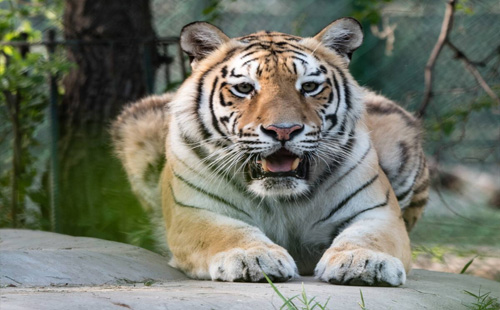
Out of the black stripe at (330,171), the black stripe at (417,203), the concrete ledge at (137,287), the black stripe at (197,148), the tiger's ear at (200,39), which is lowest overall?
the concrete ledge at (137,287)

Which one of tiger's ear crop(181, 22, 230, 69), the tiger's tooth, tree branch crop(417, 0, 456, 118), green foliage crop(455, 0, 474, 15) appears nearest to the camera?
the tiger's tooth

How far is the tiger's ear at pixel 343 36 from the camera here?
3213 millimetres

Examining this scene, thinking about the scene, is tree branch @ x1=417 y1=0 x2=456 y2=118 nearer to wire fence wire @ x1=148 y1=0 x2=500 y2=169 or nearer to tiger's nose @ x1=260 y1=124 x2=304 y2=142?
wire fence wire @ x1=148 y1=0 x2=500 y2=169

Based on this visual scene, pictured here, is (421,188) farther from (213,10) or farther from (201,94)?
(213,10)

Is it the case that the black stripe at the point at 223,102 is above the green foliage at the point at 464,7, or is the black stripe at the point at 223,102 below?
Answer: below

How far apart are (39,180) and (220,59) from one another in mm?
2513

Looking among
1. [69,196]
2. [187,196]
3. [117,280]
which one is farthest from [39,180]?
[117,280]

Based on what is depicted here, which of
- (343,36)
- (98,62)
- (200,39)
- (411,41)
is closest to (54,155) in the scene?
(98,62)

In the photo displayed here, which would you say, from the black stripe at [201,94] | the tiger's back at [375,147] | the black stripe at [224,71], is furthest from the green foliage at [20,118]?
the black stripe at [224,71]

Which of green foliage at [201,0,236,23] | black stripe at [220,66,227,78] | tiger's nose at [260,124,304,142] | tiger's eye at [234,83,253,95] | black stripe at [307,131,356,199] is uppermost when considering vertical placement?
green foliage at [201,0,236,23]

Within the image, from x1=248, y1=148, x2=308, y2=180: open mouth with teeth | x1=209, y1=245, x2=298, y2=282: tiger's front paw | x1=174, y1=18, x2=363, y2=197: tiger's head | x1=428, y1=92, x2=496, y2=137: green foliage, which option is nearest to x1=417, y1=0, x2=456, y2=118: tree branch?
x1=428, y1=92, x2=496, y2=137: green foliage

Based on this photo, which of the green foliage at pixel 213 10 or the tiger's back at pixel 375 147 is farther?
the green foliage at pixel 213 10

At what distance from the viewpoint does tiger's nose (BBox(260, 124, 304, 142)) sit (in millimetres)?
2662

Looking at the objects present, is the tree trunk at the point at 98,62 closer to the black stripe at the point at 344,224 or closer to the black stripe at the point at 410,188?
the black stripe at the point at 410,188
